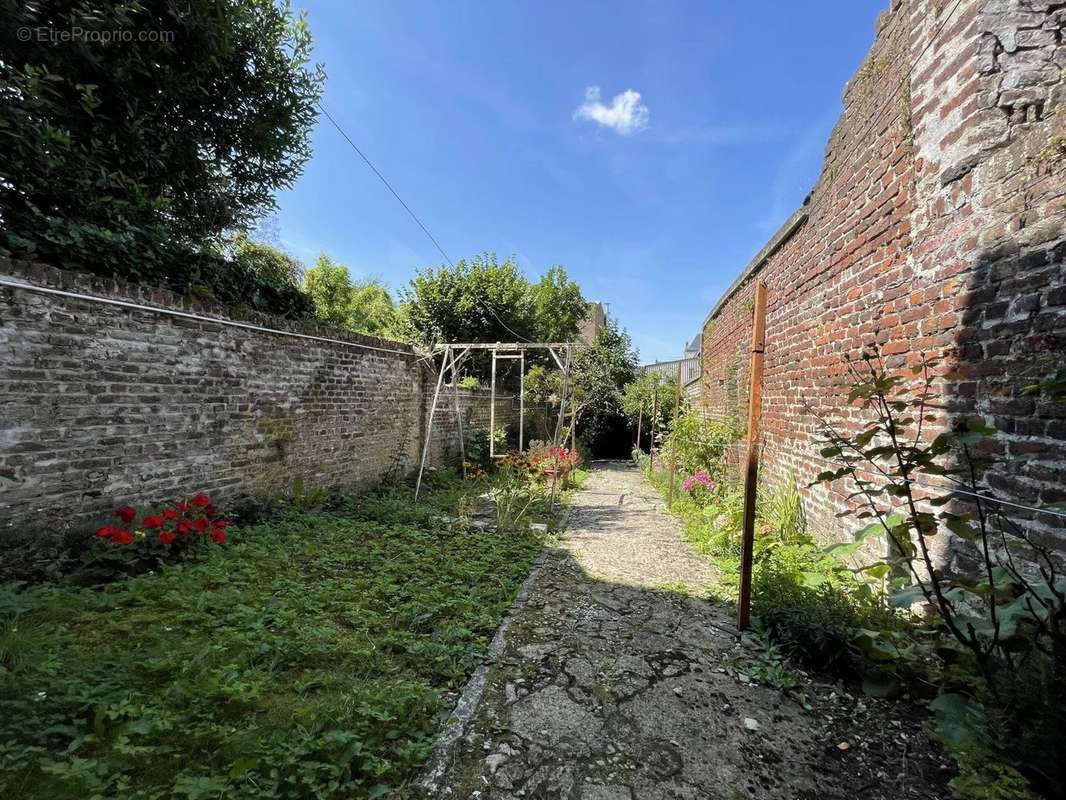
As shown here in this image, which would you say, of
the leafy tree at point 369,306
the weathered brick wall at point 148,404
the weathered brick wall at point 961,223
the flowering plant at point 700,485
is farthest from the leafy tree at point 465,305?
the weathered brick wall at point 961,223

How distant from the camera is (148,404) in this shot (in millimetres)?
3529

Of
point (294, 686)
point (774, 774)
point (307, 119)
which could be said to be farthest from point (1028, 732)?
point (307, 119)

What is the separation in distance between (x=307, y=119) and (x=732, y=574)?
746cm

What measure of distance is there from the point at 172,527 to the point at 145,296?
1.84 metres

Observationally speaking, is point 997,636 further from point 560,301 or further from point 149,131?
point 560,301

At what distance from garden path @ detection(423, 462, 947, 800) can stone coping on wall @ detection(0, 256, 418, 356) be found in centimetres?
374

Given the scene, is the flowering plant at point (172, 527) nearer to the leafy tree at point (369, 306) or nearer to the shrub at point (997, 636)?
the shrub at point (997, 636)

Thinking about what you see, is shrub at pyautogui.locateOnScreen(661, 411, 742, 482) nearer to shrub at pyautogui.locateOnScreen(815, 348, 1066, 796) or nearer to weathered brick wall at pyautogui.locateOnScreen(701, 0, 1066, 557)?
weathered brick wall at pyautogui.locateOnScreen(701, 0, 1066, 557)

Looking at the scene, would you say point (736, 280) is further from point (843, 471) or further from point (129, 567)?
point (129, 567)

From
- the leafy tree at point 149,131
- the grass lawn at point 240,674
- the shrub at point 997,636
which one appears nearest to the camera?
the shrub at point 997,636

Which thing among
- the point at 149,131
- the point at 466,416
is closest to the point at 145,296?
the point at 149,131

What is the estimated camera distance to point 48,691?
1722 millimetres

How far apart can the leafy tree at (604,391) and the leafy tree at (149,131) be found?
23.6 feet

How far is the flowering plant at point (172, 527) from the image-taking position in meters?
3.00
